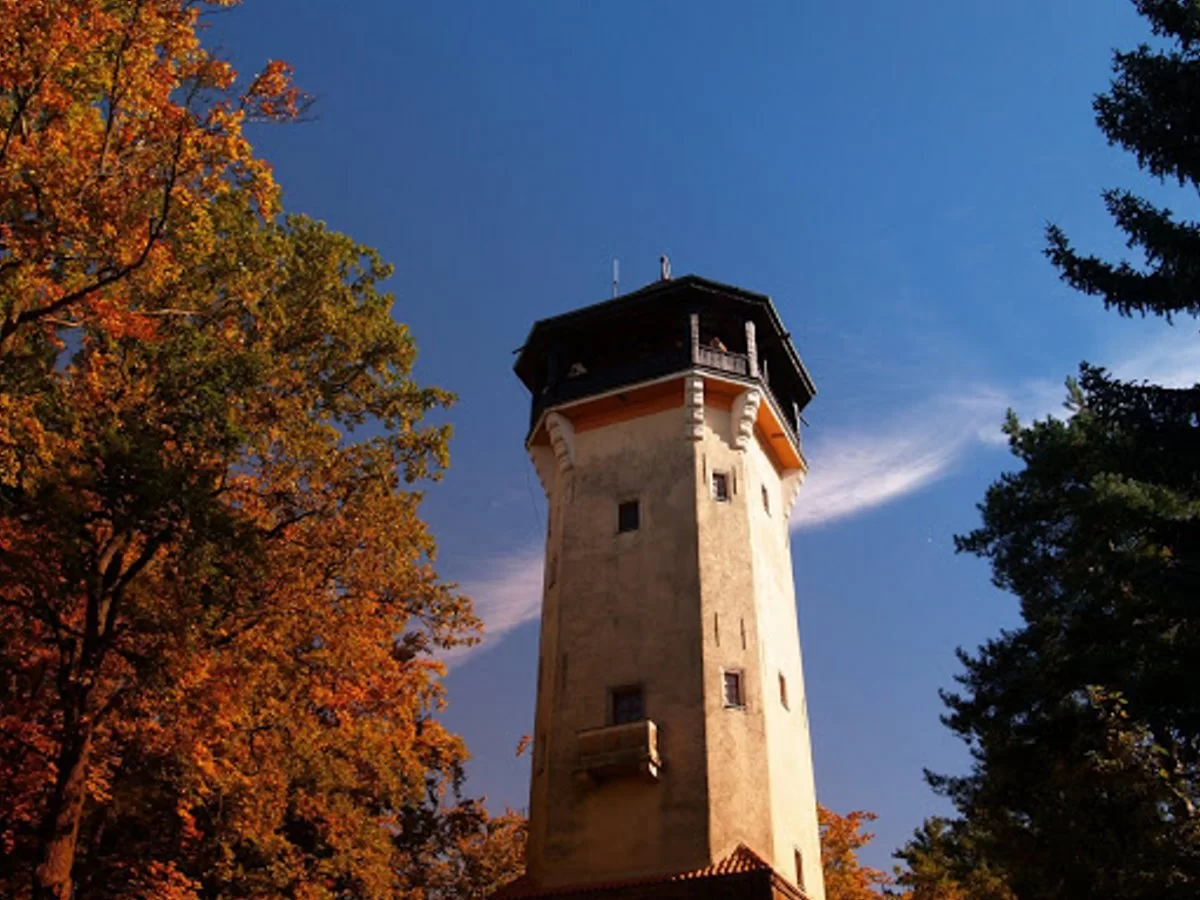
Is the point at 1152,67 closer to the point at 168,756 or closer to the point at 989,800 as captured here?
the point at 989,800

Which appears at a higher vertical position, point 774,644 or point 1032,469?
point 1032,469

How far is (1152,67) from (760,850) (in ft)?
45.5

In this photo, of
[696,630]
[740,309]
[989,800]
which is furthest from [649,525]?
[989,800]

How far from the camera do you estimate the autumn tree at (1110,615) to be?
13.2 meters

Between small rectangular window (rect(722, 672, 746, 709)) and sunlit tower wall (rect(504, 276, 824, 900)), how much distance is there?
42 millimetres

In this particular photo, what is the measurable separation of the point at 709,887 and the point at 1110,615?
1074cm

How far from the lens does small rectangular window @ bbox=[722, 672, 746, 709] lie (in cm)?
1898

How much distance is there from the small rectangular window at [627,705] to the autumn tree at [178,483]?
374 centimetres

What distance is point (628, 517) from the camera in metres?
21.9

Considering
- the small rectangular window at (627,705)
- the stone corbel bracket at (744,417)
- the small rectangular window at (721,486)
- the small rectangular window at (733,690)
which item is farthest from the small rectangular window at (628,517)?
the small rectangular window at (733,690)

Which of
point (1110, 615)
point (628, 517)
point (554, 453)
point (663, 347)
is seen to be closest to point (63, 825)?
point (628, 517)

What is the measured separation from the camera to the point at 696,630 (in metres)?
19.7

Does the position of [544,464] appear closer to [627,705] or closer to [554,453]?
[554,453]

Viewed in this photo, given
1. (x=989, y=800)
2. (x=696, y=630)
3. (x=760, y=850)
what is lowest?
(x=760, y=850)
